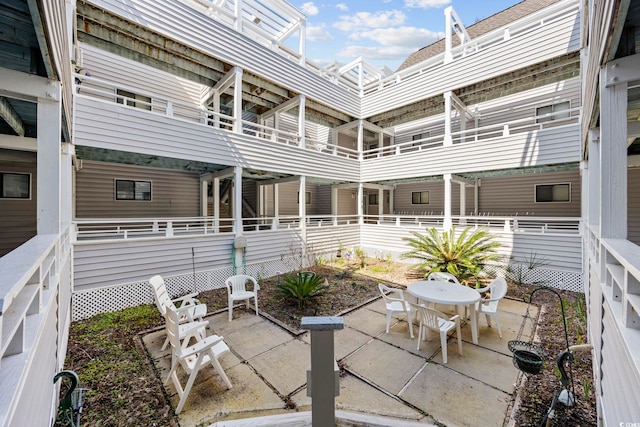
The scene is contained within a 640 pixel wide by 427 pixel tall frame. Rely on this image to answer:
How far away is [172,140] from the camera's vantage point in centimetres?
700

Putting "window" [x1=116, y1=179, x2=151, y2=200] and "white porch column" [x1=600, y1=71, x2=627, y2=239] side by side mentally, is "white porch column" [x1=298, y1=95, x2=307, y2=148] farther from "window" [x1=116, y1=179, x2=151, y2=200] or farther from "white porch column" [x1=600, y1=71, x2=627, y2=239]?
"white porch column" [x1=600, y1=71, x2=627, y2=239]

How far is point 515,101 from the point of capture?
11.4m

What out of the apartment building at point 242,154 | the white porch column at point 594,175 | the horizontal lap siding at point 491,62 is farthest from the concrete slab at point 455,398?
the horizontal lap siding at point 491,62

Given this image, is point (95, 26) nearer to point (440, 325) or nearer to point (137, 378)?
point (137, 378)

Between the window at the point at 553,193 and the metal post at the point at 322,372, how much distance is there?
42.1ft

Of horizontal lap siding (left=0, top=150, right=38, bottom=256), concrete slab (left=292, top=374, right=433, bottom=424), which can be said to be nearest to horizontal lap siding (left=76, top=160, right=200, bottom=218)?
horizontal lap siding (left=0, top=150, right=38, bottom=256)

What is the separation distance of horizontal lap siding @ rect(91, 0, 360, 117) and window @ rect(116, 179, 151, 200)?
4.93m

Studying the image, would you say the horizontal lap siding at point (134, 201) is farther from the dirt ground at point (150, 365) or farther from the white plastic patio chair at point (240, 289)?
the white plastic patio chair at point (240, 289)

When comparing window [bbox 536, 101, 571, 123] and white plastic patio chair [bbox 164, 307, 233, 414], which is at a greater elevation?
window [bbox 536, 101, 571, 123]

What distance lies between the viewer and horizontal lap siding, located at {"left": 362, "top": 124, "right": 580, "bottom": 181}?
7.67 metres

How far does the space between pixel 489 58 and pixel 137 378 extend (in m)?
12.4

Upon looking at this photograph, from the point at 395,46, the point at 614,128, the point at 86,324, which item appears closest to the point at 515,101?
the point at 614,128

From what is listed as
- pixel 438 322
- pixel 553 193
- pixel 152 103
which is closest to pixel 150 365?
pixel 438 322

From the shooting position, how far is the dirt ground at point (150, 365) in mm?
3006
